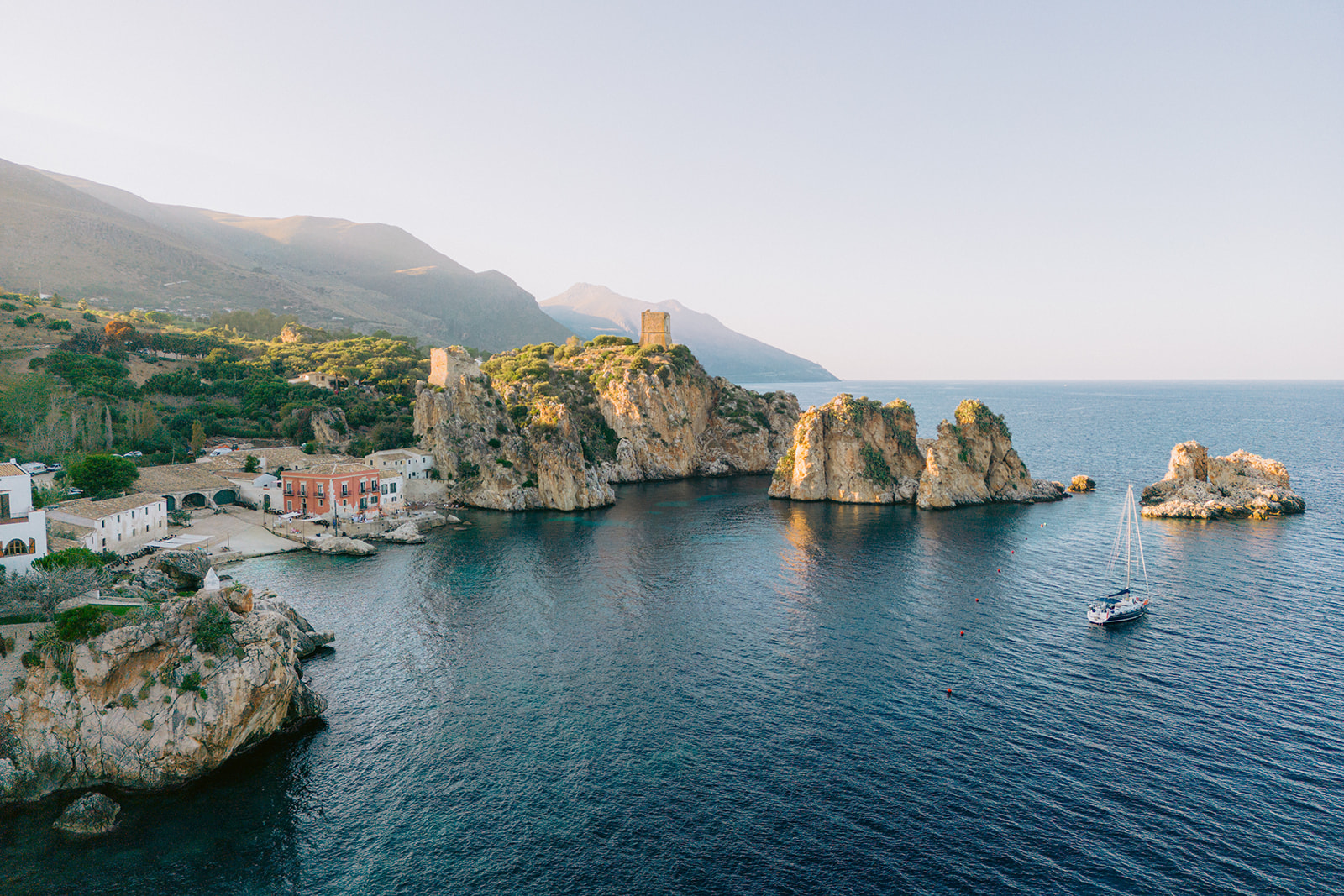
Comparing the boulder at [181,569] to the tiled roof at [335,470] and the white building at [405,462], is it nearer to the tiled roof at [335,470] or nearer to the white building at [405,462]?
the tiled roof at [335,470]

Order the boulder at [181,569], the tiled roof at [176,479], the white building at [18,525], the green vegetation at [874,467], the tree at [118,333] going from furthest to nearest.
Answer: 1. the tree at [118,333]
2. the green vegetation at [874,467]
3. the tiled roof at [176,479]
4. the boulder at [181,569]
5. the white building at [18,525]

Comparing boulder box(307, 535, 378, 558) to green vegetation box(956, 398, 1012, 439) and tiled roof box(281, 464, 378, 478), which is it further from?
green vegetation box(956, 398, 1012, 439)

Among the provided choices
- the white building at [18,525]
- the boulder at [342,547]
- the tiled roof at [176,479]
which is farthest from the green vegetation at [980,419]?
the tiled roof at [176,479]

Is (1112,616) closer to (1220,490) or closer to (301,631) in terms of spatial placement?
(301,631)

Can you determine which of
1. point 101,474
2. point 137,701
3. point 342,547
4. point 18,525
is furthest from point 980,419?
point 101,474

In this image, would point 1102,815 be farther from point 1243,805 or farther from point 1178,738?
point 1178,738

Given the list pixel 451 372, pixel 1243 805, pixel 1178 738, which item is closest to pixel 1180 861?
pixel 1243 805
